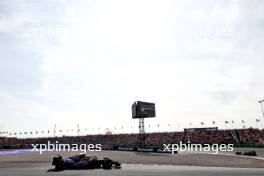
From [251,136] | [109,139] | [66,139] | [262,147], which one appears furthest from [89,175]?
[66,139]

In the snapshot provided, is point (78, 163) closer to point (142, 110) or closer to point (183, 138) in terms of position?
point (142, 110)

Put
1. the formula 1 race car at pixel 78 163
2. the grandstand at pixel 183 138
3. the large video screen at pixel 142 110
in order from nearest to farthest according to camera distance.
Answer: the formula 1 race car at pixel 78 163 < the large video screen at pixel 142 110 < the grandstand at pixel 183 138

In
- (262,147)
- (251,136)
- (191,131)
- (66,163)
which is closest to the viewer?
(66,163)

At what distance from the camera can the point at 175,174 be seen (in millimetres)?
21938

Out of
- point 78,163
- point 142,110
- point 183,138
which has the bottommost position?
point 78,163

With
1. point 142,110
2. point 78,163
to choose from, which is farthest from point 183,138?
point 78,163

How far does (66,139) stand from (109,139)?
13.2m

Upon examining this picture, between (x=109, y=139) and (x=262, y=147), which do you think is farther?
(x=109, y=139)

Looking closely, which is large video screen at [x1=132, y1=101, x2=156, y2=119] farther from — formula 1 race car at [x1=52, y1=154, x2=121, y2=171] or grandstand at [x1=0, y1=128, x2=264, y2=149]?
formula 1 race car at [x1=52, y1=154, x2=121, y2=171]

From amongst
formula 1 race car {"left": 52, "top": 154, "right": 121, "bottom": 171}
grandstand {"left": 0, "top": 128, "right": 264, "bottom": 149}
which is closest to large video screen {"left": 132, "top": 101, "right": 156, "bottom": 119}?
grandstand {"left": 0, "top": 128, "right": 264, "bottom": 149}

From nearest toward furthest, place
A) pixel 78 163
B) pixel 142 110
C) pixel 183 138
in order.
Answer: pixel 78 163 < pixel 142 110 < pixel 183 138

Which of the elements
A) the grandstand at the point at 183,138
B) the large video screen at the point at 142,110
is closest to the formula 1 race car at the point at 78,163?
the large video screen at the point at 142,110

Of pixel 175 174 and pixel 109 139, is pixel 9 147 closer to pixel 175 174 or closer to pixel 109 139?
pixel 109 139

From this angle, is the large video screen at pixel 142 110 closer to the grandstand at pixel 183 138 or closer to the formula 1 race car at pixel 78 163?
the grandstand at pixel 183 138
